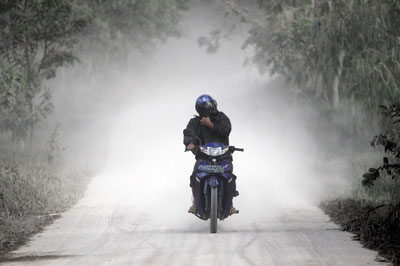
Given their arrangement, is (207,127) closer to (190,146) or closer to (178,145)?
(190,146)

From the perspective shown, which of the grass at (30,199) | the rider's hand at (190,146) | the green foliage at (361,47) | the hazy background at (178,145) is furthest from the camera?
the green foliage at (361,47)

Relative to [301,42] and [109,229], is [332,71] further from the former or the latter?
[109,229]

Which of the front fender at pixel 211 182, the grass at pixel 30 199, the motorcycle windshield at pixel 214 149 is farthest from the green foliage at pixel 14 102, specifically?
the front fender at pixel 211 182

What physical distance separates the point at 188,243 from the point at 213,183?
4.08ft

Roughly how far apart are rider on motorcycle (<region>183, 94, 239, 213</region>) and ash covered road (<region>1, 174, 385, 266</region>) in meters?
0.87

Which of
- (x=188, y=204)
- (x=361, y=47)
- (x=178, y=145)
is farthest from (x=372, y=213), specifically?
(x=178, y=145)

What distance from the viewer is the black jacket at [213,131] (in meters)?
10.9

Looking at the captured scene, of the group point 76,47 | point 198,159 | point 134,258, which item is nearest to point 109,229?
point 198,159

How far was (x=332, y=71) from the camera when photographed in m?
20.2

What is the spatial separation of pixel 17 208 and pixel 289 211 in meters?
4.92

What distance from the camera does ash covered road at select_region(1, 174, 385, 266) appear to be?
27.1 ft

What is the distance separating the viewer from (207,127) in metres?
11.2

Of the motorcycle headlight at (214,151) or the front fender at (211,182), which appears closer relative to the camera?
the front fender at (211,182)

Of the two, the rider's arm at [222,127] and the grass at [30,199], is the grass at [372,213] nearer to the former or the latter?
the rider's arm at [222,127]
